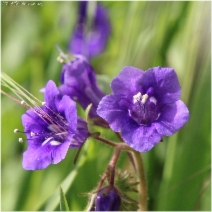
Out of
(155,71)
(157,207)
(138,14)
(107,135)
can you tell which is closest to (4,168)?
(107,135)

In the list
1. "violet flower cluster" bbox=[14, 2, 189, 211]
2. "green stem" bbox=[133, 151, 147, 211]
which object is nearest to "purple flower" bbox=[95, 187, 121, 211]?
"violet flower cluster" bbox=[14, 2, 189, 211]

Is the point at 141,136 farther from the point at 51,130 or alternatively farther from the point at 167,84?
the point at 51,130

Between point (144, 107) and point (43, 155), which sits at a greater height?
point (144, 107)

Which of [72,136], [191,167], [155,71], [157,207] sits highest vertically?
[155,71]

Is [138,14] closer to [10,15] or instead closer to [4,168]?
[4,168]

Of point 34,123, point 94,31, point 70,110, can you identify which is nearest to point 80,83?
point 34,123

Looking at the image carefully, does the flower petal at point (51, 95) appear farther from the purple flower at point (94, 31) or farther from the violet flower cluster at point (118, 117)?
the purple flower at point (94, 31)

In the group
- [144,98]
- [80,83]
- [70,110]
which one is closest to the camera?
[70,110]
